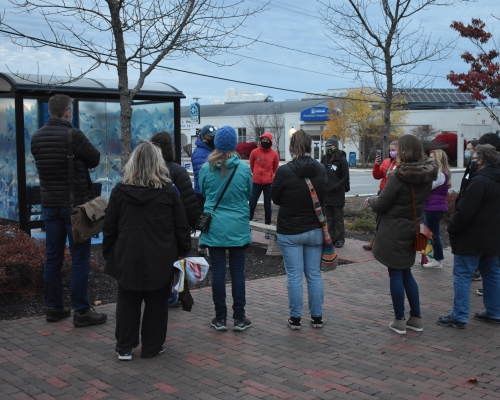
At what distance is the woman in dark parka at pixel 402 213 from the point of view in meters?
5.79

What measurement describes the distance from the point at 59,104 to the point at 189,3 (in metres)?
3.49

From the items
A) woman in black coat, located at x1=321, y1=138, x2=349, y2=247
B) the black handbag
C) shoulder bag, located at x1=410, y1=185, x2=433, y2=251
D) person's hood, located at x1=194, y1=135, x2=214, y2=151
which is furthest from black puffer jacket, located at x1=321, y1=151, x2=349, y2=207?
the black handbag

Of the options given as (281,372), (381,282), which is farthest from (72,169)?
(381,282)

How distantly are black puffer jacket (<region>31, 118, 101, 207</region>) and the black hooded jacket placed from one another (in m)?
0.95

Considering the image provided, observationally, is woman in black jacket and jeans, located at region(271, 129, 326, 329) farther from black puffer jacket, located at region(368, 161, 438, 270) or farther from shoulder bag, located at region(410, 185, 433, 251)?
shoulder bag, located at region(410, 185, 433, 251)

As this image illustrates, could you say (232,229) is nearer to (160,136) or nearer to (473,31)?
(160,136)

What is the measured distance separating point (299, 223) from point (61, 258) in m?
2.33

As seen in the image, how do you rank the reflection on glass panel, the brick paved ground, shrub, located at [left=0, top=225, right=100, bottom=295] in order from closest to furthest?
the brick paved ground, shrub, located at [left=0, top=225, right=100, bottom=295], the reflection on glass panel

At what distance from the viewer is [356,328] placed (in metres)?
6.11

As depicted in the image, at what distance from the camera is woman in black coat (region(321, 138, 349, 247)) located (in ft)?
33.7

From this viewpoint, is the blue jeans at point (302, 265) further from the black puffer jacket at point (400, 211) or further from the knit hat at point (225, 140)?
the knit hat at point (225, 140)

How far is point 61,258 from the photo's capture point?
600 centimetres

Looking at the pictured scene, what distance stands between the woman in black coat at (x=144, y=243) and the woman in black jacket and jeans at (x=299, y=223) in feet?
3.82

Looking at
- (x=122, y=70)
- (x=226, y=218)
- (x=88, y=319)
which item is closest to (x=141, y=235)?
(x=226, y=218)
